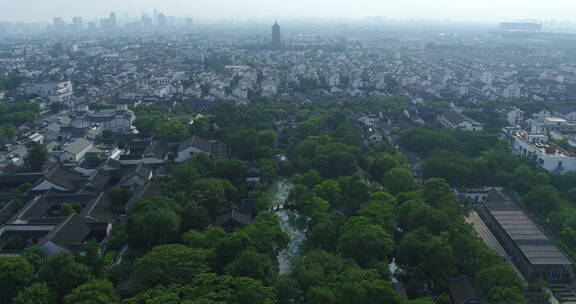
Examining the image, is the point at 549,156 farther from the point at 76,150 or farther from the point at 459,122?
the point at 76,150

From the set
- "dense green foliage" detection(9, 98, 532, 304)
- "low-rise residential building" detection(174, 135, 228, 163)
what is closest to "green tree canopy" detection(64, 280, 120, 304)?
"dense green foliage" detection(9, 98, 532, 304)

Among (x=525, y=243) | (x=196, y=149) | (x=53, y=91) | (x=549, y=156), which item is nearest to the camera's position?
(x=525, y=243)

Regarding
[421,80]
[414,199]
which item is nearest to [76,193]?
[414,199]

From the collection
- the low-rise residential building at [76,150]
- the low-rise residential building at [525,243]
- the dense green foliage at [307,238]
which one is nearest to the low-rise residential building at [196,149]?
the dense green foliage at [307,238]

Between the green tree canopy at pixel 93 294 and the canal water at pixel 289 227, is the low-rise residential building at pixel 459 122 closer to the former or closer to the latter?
the canal water at pixel 289 227

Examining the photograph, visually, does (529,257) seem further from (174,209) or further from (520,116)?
(520,116)

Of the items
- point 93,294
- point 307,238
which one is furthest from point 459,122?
point 93,294

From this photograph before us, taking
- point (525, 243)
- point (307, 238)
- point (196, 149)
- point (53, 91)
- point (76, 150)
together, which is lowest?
point (307, 238)

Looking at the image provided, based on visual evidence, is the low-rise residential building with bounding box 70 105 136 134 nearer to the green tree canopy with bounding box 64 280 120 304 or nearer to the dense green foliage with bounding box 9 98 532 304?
the dense green foliage with bounding box 9 98 532 304
